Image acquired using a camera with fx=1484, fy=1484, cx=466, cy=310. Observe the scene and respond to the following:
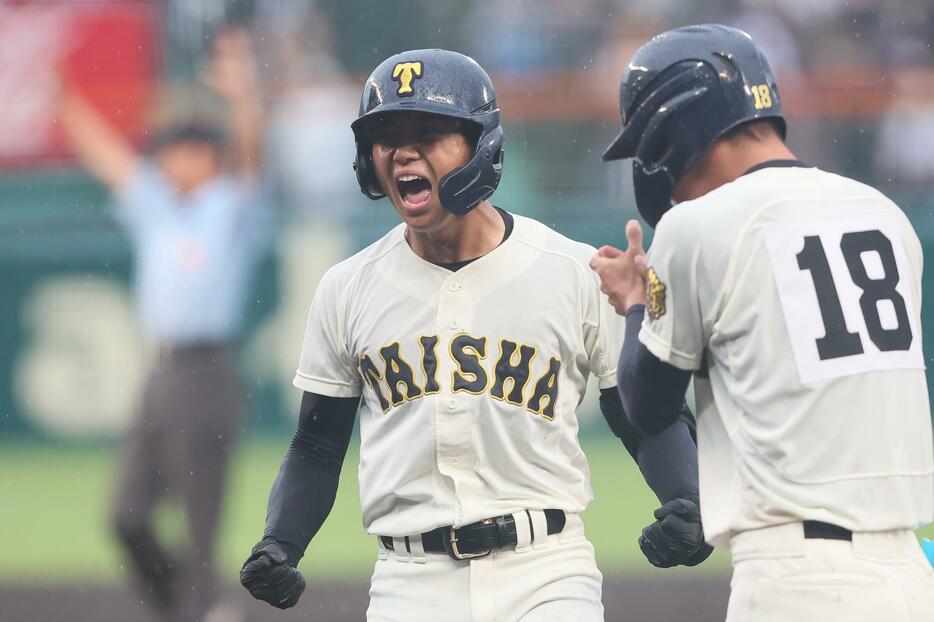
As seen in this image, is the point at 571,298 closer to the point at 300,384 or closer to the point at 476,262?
the point at 476,262

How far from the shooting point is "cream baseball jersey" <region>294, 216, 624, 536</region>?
337cm

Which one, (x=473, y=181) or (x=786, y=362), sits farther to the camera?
(x=473, y=181)

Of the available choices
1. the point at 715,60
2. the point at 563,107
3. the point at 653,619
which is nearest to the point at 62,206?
the point at 563,107

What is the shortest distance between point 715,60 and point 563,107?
770 cm

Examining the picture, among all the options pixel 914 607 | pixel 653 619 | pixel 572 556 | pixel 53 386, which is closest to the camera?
pixel 914 607

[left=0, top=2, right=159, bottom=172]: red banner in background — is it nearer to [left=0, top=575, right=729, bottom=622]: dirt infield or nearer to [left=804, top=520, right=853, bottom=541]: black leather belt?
[left=0, top=575, right=729, bottom=622]: dirt infield

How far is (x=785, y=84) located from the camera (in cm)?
1071

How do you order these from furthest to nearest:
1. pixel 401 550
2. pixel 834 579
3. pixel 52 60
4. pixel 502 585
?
pixel 52 60
pixel 401 550
pixel 502 585
pixel 834 579

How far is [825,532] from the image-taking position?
2633 millimetres

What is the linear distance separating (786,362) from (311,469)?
4.56 feet

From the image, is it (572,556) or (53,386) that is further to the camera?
(53,386)

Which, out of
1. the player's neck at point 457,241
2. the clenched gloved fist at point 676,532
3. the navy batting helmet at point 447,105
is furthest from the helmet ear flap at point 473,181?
the clenched gloved fist at point 676,532

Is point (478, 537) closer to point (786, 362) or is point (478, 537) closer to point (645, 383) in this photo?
point (645, 383)

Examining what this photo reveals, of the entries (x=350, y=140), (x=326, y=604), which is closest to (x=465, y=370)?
(x=326, y=604)
